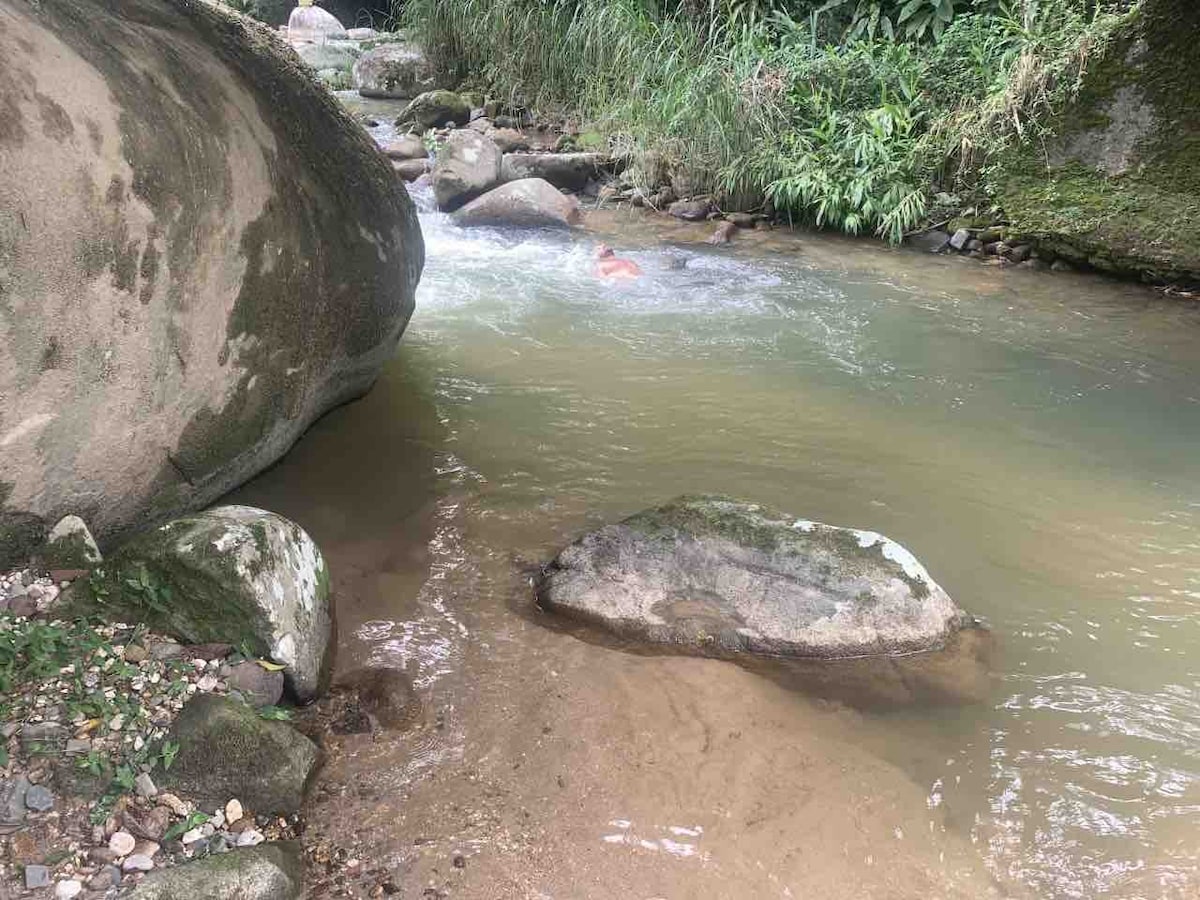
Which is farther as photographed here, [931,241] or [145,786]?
[931,241]

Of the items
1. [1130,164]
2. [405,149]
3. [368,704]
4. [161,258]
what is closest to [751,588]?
[368,704]

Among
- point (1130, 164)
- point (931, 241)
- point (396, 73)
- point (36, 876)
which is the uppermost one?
point (1130, 164)

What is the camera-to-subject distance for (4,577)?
2732mm

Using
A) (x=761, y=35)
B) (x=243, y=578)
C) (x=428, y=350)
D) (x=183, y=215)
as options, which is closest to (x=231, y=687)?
(x=243, y=578)

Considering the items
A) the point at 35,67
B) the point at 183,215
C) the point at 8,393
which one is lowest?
the point at 8,393

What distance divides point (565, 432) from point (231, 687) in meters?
2.35

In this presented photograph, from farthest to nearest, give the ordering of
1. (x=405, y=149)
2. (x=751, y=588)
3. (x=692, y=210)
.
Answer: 1. (x=405, y=149)
2. (x=692, y=210)
3. (x=751, y=588)

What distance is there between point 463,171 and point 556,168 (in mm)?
1127

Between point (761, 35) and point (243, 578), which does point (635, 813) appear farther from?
point (761, 35)

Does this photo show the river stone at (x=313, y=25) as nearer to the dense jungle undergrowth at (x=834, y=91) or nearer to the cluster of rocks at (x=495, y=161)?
the cluster of rocks at (x=495, y=161)

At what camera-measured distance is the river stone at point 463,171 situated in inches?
362

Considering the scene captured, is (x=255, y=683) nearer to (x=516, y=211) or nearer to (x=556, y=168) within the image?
(x=516, y=211)

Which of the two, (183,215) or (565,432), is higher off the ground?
(183,215)

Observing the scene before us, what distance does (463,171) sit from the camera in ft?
30.5
